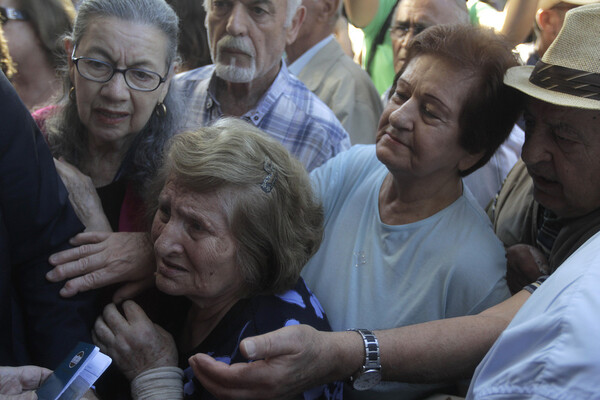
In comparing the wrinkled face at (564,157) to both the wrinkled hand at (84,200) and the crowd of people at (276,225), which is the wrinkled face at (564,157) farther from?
the wrinkled hand at (84,200)

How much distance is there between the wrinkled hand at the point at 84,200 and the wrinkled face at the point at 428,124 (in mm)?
1065

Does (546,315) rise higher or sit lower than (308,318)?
higher

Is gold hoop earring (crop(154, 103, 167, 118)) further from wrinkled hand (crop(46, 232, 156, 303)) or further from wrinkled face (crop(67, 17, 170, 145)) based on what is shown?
wrinkled hand (crop(46, 232, 156, 303))

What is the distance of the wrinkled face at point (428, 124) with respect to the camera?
6.95 ft

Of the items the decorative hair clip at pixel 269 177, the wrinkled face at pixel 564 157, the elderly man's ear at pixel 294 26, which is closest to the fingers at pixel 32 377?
the decorative hair clip at pixel 269 177

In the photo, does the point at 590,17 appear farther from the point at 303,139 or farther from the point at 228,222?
the point at 303,139

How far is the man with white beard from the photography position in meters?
3.16

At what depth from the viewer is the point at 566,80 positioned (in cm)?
189

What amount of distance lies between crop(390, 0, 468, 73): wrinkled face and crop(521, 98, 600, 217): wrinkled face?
1776 millimetres

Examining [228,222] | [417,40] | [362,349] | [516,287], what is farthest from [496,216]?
[228,222]

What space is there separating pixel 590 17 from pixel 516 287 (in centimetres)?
91

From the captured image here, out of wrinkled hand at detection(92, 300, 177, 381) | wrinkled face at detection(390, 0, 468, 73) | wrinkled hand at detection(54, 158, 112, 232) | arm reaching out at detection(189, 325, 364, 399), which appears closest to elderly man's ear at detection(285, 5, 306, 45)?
wrinkled face at detection(390, 0, 468, 73)

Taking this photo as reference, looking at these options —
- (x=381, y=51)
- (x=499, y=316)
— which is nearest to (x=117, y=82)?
(x=499, y=316)

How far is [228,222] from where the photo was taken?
6.31 ft
